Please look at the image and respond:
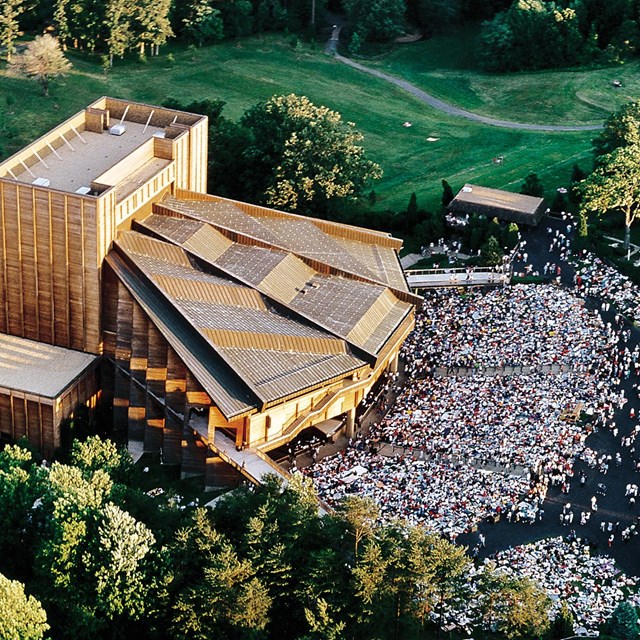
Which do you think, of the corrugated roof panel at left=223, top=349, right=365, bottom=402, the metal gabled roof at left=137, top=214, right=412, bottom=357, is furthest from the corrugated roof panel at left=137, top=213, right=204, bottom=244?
the corrugated roof panel at left=223, top=349, right=365, bottom=402

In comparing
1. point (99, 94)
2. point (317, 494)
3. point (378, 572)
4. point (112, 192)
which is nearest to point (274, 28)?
point (99, 94)

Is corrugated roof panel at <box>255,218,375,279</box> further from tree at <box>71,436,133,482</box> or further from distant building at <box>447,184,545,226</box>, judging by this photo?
tree at <box>71,436,133,482</box>

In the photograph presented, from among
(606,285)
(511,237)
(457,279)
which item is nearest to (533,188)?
(511,237)

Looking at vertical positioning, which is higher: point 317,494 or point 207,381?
point 207,381

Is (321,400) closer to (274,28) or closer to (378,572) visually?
(378,572)

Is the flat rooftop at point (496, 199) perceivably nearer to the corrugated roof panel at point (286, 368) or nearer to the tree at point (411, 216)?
the tree at point (411, 216)
